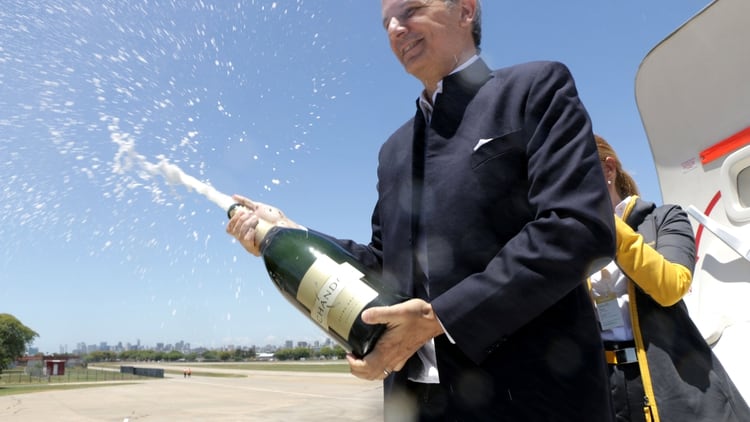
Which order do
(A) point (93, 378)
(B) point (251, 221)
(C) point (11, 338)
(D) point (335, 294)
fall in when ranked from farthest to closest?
(C) point (11, 338)
(A) point (93, 378)
(B) point (251, 221)
(D) point (335, 294)

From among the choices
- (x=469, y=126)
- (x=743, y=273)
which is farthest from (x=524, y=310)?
(x=743, y=273)

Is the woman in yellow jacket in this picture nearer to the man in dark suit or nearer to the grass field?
the man in dark suit

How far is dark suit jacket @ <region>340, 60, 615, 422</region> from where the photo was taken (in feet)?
4.22

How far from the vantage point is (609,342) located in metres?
2.51

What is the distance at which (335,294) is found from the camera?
1.61 m

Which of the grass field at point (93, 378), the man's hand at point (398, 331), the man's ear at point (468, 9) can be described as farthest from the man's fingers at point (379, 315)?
the grass field at point (93, 378)

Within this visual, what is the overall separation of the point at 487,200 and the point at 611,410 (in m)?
0.64

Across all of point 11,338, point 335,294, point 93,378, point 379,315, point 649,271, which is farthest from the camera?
point 11,338

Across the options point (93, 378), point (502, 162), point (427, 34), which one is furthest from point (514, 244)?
point (93, 378)

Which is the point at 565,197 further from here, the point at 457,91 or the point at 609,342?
the point at 609,342

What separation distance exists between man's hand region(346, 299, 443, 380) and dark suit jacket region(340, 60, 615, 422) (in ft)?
0.14

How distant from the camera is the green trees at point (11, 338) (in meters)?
71.4

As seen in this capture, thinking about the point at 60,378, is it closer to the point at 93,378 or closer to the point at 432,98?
the point at 93,378

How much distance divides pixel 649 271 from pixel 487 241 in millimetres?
1142
